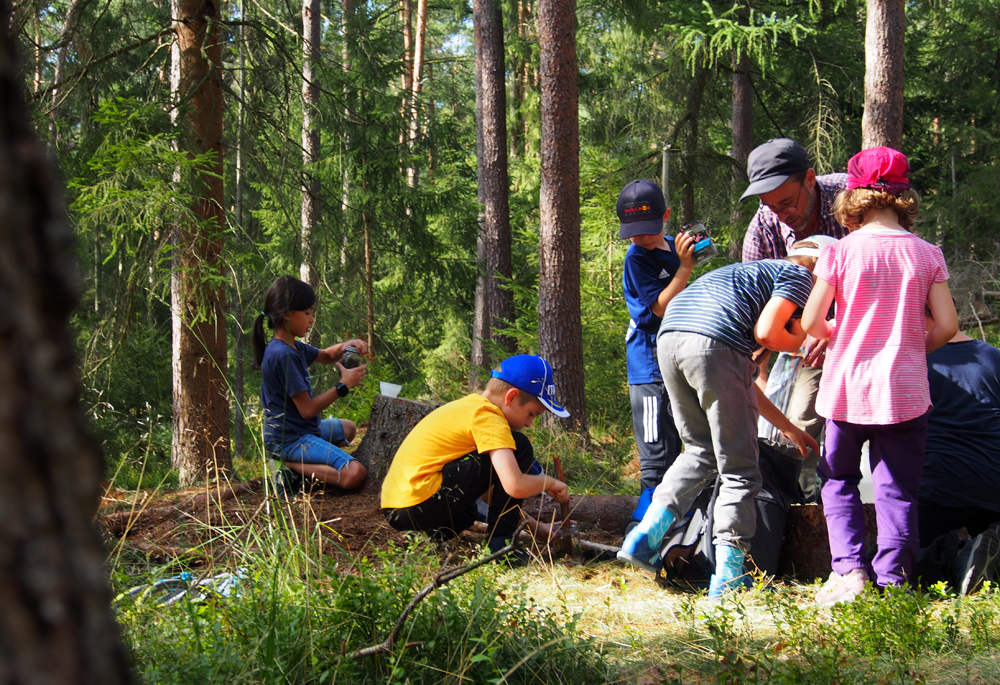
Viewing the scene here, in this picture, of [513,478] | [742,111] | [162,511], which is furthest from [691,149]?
[162,511]

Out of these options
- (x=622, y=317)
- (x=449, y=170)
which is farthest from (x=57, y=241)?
(x=449, y=170)

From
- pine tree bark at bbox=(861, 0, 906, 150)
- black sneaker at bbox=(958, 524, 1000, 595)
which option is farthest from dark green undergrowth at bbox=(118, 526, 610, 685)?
pine tree bark at bbox=(861, 0, 906, 150)

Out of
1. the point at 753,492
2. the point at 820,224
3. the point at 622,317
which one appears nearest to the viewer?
the point at 753,492

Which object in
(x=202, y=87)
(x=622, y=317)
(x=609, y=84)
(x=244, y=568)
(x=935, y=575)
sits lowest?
(x=935, y=575)

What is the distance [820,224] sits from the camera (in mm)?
3963

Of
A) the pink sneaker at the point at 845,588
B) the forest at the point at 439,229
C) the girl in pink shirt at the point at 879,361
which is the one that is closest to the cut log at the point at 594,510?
the forest at the point at 439,229

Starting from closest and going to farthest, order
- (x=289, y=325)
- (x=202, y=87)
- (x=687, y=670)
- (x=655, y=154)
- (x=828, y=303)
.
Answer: (x=687, y=670), (x=828, y=303), (x=289, y=325), (x=202, y=87), (x=655, y=154)

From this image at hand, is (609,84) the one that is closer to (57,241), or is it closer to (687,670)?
(687,670)

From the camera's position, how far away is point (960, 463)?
3.35 metres

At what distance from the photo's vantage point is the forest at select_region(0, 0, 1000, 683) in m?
2.29

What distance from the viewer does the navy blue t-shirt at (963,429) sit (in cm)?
333

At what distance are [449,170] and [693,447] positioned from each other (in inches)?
451

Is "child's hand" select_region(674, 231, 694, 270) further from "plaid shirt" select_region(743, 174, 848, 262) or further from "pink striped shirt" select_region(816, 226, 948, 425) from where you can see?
"pink striped shirt" select_region(816, 226, 948, 425)

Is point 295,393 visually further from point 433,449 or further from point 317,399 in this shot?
point 433,449
